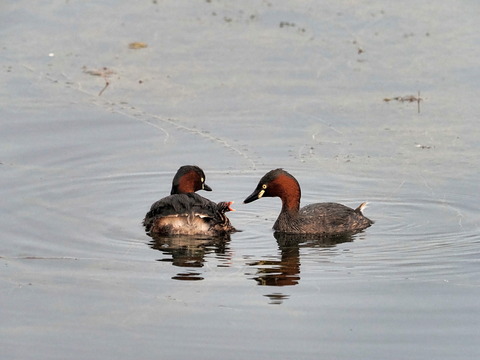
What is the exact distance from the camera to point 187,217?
1173 cm

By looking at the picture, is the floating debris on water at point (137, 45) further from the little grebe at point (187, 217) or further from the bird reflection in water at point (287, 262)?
the bird reflection in water at point (287, 262)

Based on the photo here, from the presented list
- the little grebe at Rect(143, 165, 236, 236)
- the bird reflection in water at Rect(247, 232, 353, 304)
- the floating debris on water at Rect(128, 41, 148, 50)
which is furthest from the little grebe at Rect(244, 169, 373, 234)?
the floating debris on water at Rect(128, 41, 148, 50)

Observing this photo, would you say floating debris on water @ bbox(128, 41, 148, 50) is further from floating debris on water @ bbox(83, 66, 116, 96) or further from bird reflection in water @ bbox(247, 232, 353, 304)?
bird reflection in water @ bbox(247, 232, 353, 304)

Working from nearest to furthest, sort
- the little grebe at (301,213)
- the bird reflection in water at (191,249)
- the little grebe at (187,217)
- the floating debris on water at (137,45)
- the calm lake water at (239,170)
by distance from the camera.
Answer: the calm lake water at (239,170)
the bird reflection in water at (191,249)
the little grebe at (187,217)
the little grebe at (301,213)
the floating debris on water at (137,45)

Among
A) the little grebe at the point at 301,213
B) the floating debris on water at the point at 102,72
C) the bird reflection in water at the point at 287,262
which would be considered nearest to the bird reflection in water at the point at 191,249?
the bird reflection in water at the point at 287,262

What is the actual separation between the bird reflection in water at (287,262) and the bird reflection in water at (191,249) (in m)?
0.44

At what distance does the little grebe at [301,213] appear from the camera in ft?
39.4

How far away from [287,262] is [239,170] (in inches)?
119

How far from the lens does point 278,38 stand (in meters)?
18.9

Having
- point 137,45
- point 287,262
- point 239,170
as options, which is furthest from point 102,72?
point 287,262

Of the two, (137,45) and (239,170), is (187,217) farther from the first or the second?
(137,45)

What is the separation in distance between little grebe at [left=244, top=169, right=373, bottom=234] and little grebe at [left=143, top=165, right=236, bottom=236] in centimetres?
61

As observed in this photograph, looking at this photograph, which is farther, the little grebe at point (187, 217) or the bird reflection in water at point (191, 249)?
the little grebe at point (187, 217)

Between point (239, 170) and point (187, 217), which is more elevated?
point (239, 170)
